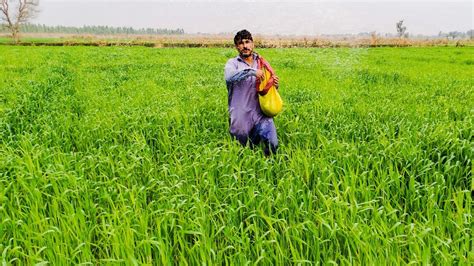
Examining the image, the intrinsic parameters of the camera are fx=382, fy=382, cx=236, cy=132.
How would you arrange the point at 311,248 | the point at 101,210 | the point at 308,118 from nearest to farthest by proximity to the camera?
the point at 311,248 → the point at 101,210 → the point at 308,118

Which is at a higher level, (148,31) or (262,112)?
(148,31)

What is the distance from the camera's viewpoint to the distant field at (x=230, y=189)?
305cm

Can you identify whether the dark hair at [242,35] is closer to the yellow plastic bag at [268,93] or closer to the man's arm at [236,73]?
the man's arm at [236,73]

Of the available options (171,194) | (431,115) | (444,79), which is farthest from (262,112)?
(444,79)

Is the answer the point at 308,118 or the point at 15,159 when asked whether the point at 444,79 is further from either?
the point at 15,159

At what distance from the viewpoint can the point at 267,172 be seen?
15.4 feet

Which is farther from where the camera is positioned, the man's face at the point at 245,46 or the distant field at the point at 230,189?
the man's face at the point at 245,46

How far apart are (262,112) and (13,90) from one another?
28.4 ft

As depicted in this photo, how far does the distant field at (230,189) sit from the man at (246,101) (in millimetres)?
265

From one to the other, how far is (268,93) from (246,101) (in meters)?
0.34

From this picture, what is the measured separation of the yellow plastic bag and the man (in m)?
0.09

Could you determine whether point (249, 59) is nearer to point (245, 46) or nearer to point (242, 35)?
point (245, 46)

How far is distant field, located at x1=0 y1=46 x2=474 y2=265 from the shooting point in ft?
10.0

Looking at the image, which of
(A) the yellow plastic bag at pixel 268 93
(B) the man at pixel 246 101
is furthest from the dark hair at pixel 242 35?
(A) the yellow plastic bag at pixel 268 93
